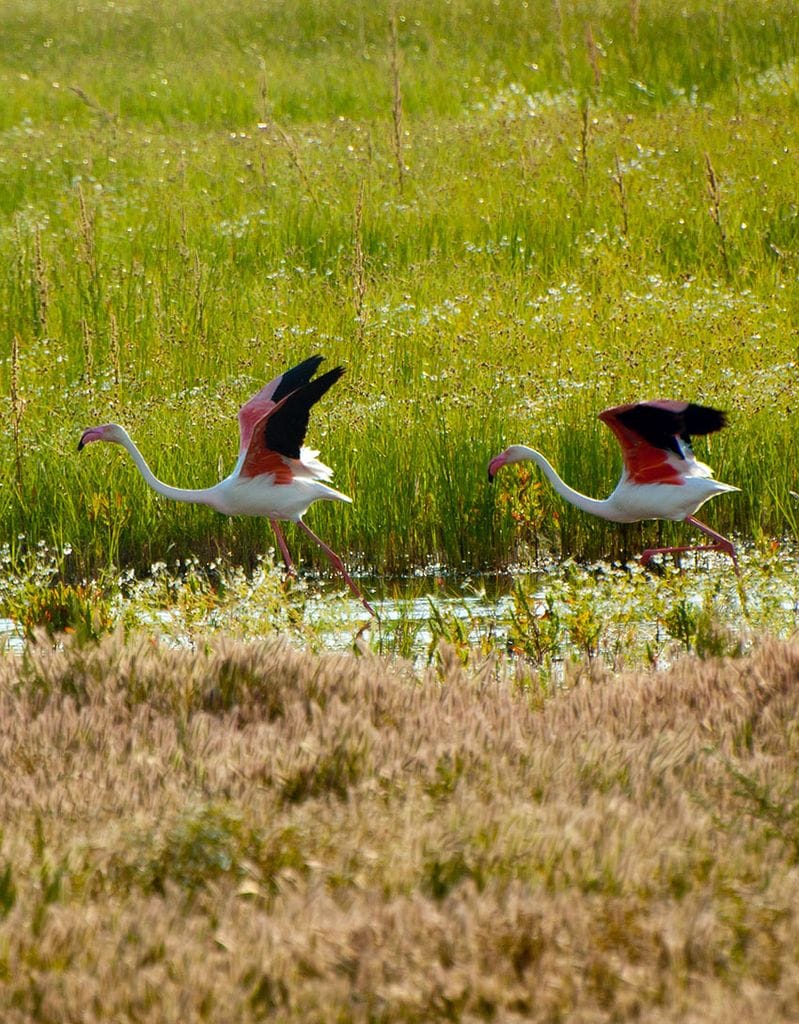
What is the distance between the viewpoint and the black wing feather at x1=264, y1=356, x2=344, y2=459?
21.5ft

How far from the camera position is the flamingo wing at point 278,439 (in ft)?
22.0

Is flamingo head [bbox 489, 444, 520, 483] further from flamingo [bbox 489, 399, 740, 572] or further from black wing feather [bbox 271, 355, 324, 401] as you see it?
black wing feather [bbox 271, 355, 324, 401]

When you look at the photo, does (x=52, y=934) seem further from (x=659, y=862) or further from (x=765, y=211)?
(x=765, y=211)

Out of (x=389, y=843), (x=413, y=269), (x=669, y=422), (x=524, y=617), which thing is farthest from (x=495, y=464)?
(x=413, y=269)

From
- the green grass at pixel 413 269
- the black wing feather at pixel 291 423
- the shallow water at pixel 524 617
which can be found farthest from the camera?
the green grass at pixel 413 269

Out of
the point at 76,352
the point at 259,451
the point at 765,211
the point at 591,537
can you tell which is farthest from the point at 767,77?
the point at 259,451

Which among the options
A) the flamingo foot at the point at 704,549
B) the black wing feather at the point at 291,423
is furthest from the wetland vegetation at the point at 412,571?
the black wing feather at the point at 291,423

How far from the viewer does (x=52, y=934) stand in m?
2.82

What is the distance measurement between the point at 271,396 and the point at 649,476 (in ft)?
5.88

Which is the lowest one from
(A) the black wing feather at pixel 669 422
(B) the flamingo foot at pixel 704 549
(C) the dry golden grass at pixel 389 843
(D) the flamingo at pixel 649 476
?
(C) the dry golden grass at pixel 389 843

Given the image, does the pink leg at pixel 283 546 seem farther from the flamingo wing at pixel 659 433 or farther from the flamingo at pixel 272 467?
the flamingo wing at pixel 659 433

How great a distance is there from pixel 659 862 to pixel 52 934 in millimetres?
1198

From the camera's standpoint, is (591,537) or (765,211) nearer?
(591,537)

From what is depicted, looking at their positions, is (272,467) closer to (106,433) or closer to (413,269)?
(106,433)
